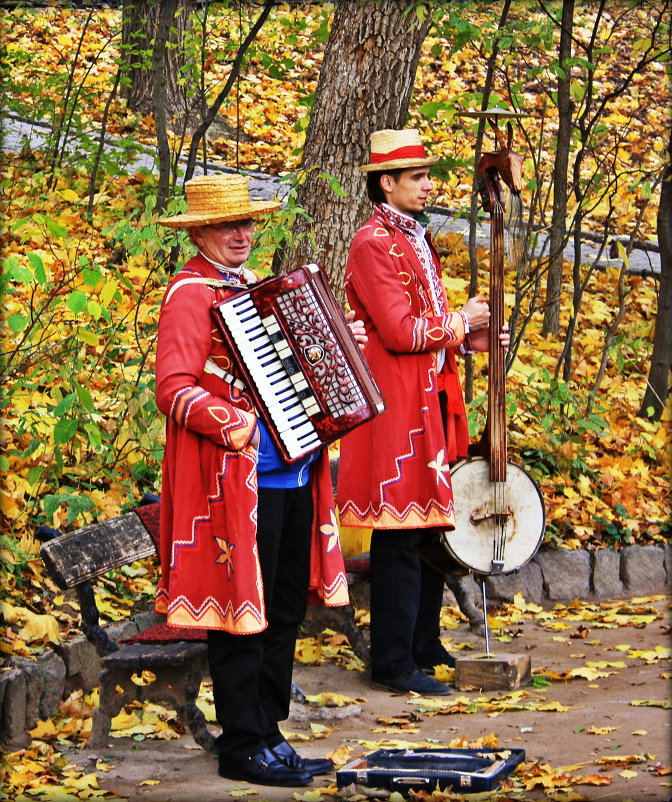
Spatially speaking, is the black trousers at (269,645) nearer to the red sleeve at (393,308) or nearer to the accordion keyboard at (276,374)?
the accordion keyboard at (276,374)

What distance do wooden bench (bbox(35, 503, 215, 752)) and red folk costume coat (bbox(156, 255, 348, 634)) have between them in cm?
48

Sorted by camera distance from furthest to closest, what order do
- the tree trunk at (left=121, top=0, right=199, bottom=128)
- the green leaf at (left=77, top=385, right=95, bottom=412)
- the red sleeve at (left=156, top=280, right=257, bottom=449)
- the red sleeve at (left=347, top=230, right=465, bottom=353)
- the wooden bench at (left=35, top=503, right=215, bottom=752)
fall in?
1. the tree trunk at (left=121, top=0, right=199, bottom=128)
2. the red sleeve at (left=347, top=230, right=465, bottom=353)
3. the green leaf at (left=77, top=385, right=95, bottom=412)
4. the wooden bench at (left=35, top=503, right=215, bottom=752)
5. the red sleeve at (left=156, top=280, right=257, bottom=449)

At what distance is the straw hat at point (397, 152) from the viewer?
16.6 ft

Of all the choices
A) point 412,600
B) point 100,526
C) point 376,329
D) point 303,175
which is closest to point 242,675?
point 100,526

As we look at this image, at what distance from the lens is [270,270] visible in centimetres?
665

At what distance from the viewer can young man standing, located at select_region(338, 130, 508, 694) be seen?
197 inches

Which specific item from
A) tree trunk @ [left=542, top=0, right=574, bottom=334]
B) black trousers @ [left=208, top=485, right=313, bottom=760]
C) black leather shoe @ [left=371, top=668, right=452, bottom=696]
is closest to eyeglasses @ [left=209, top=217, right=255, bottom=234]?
black trousers @ [left=208, top=485, right=313, bottom=760]

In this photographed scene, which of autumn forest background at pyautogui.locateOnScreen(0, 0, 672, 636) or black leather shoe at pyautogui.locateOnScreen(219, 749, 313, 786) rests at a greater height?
autumn forest background at pyautogui.locateOnScreen(0, 0, 672, 636)

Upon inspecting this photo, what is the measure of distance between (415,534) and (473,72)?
11.4 metres

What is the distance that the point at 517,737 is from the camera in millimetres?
4352

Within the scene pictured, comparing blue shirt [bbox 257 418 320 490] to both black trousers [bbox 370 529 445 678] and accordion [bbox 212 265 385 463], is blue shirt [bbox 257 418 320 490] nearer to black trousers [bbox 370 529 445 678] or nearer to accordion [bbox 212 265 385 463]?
accordion [bbox 212 265 385 463]

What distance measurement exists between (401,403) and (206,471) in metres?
1.44

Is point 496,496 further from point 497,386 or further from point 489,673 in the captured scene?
point 489,673

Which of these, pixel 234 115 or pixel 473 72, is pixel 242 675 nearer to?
pixel 234 115
